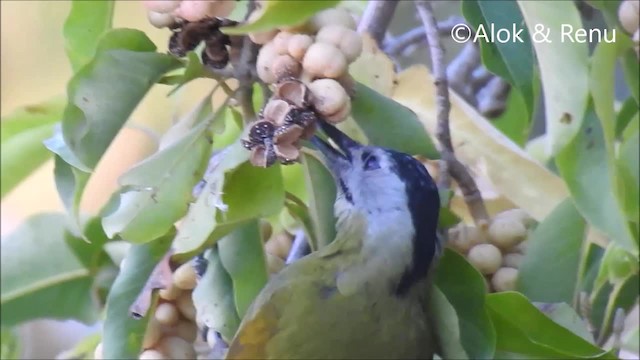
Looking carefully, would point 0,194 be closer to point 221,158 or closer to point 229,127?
point 229,127

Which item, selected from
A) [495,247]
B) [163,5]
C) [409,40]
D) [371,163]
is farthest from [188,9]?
[409,40]

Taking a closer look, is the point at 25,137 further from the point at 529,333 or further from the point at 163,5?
the point at 529,333

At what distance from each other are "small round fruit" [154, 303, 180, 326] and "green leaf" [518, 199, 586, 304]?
0.21 m

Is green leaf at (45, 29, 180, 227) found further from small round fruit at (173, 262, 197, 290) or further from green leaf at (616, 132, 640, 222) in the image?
green leaf at (616, 132, 640, 222)

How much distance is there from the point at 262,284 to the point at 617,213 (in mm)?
194

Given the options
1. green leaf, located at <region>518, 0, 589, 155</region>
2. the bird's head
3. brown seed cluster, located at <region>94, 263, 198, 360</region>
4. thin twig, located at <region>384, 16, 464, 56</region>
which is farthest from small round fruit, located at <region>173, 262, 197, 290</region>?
thin twig, located at <region>384, 16, 464, 56</region>

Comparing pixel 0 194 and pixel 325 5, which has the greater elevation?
pixel 325 5

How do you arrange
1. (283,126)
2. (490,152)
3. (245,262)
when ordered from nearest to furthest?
1. (283,126)
2. (245,262)
3. (490,152)

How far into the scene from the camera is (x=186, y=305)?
57cm

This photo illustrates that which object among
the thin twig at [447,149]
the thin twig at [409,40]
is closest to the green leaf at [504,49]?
the thin twig at [447,149]

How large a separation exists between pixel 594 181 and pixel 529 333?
0.30ft

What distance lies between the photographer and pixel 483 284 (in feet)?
1.61

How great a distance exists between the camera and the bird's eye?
1.60 ft

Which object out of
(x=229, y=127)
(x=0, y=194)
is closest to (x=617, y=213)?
(x=229, y=127)
